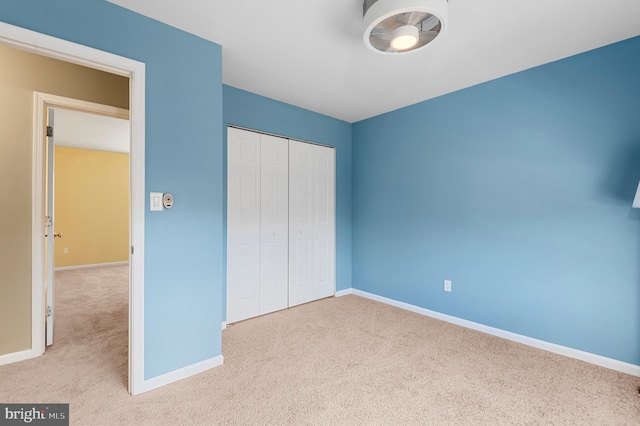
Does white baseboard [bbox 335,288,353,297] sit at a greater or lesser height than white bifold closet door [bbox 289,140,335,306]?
lesser

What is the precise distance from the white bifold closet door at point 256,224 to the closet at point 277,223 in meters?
0.01

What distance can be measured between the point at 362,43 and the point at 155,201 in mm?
1909

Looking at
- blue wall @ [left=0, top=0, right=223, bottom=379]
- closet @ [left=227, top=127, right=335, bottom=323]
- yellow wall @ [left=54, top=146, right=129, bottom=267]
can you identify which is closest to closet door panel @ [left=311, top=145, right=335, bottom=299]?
closet @ [left=227, top=127, right=335, bottom=323]

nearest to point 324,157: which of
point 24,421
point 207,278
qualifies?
point 207,278

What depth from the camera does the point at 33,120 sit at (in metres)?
2.33

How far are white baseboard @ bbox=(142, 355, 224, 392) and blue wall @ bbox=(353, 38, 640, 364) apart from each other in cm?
231

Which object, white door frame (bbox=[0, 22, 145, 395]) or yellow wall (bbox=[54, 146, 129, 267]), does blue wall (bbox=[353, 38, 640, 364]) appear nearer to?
white door frame (bbox=[0, 22, 145, 395])

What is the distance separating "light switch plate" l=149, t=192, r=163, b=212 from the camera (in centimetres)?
193

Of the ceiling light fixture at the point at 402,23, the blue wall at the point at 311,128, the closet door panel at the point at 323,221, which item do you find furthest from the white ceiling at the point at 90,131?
the ceiling light fixture at the point at 402,23

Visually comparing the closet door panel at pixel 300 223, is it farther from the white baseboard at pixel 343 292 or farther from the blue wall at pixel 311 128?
the white baseboard at pixel 343 292

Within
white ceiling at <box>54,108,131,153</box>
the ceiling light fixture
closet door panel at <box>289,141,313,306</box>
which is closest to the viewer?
the ceiling light fixture

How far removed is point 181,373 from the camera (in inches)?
81.0

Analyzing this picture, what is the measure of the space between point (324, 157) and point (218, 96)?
1.91 metres

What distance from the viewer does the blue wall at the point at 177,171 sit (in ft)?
6.04
